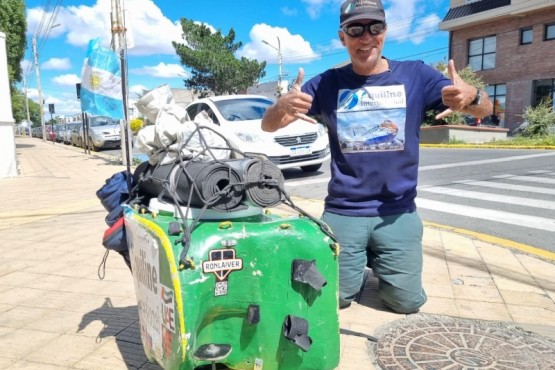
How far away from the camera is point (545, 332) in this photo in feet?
8.21

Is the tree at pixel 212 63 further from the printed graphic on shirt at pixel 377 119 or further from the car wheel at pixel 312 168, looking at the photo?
the printed graphic on shirt at pixel 377 119

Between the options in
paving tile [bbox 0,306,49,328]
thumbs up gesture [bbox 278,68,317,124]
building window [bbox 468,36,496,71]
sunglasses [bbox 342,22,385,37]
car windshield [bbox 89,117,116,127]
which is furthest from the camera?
building window [bbox 468,36,496,71]

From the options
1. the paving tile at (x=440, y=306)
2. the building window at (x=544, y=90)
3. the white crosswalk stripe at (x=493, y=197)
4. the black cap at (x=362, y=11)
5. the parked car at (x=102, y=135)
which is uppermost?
the building window at (x=544, y=90)

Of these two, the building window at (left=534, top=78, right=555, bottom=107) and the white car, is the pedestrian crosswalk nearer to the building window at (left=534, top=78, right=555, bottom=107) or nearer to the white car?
the white car

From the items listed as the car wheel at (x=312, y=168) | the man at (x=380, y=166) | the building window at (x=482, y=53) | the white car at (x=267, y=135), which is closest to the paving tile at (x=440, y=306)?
the man at (x=380, y=166)

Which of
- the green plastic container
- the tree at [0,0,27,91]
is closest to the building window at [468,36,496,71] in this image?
the tree at [0,0,27,91]

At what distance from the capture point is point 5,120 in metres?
10.4

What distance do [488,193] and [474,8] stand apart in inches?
831

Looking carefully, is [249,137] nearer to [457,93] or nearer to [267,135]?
[267,135]

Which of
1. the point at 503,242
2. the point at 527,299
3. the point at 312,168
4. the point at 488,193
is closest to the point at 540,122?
the point at 312,168

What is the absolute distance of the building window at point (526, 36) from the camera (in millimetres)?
21422

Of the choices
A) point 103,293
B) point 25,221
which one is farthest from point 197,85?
point 103,293

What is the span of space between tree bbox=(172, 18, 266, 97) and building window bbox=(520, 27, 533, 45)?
19.4m

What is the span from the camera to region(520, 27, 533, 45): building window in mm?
21422
